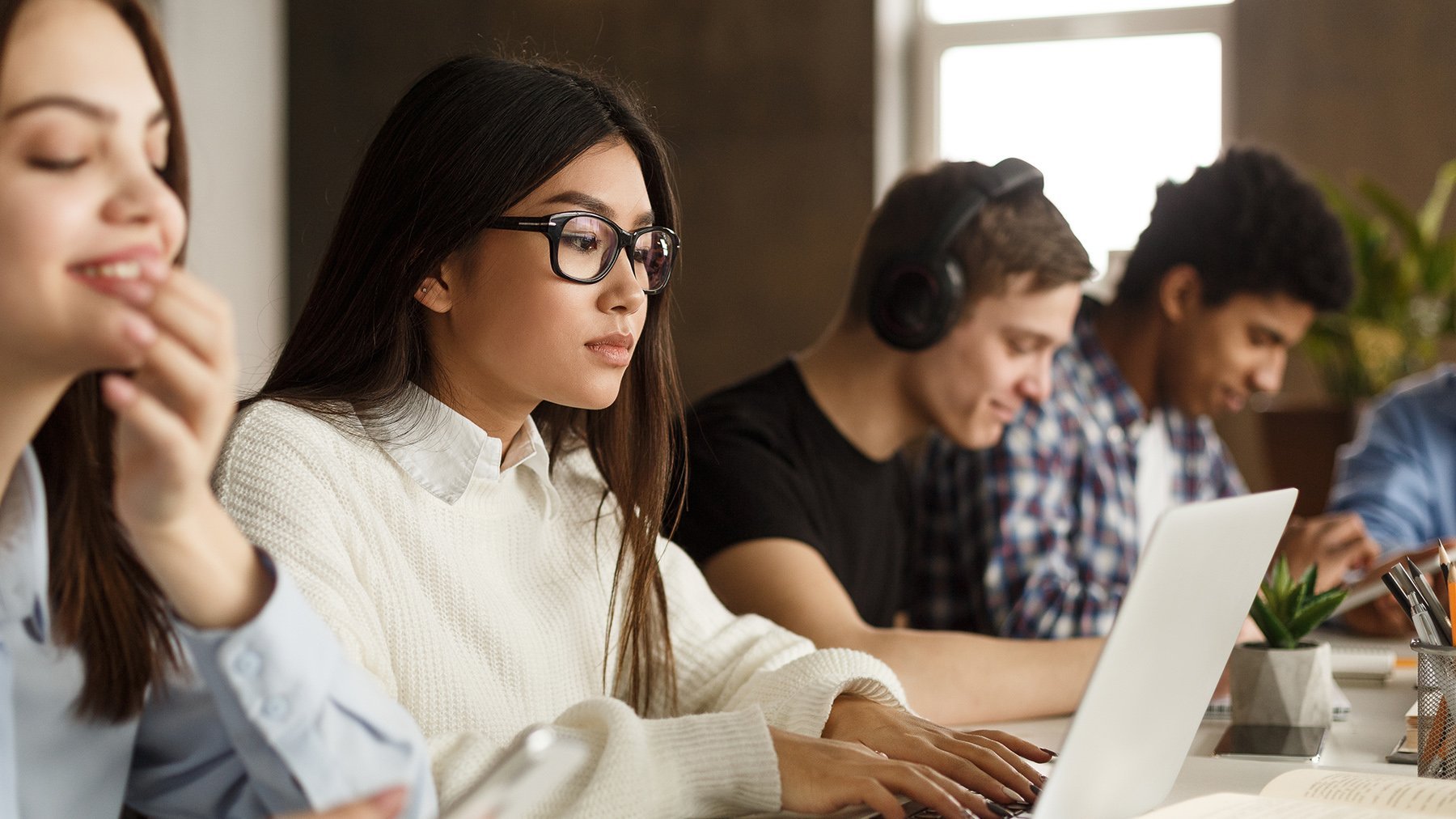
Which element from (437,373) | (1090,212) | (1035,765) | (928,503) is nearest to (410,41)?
(1090,212)

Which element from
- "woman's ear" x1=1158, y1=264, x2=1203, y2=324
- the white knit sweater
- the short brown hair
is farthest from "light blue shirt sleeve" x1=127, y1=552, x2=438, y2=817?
"woman's ear" x1=1158, y1=264, x2=1203, y2=324

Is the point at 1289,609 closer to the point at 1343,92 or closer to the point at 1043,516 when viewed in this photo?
the point at 1043,516

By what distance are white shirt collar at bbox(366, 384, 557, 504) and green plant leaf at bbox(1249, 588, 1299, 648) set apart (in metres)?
0.77

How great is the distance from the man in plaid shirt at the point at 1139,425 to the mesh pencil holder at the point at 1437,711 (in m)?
0.72

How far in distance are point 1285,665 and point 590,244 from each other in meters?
0.80

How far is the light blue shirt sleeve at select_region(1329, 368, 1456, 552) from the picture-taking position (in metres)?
2.55

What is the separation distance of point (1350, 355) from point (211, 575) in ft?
12.1

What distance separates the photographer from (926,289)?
6.15ft

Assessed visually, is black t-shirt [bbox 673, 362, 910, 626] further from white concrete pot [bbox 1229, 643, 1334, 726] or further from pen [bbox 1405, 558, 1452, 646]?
pen [bbox 1405, 558, 1452, 646]

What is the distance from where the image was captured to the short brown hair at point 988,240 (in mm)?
1935

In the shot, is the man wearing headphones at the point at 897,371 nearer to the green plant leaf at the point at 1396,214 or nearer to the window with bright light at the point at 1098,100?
the green plant leaf at the point at 1396,214

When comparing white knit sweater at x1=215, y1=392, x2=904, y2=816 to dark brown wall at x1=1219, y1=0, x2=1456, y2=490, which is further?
dark brown wall at x1=1219, y1=0, x2=1456, y2=490

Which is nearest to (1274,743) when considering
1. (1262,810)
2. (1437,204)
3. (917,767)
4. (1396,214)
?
(1262,810)

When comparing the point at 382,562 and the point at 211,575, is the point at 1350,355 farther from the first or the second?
the point at 211,575
